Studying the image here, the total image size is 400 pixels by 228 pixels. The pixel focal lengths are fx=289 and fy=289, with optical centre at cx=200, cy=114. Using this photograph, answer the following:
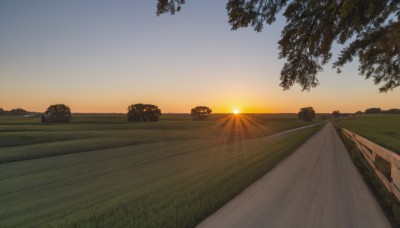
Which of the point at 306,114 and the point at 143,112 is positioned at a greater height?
the point at 143,112

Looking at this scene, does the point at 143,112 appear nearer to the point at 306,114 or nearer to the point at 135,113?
the point at 135,113

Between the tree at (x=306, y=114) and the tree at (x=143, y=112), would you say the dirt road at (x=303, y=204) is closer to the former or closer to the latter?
the tree at (x=143, y=112)

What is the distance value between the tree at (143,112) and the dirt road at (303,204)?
308ft

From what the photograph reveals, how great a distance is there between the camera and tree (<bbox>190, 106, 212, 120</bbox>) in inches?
5681

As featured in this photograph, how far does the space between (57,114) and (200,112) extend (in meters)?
78.7

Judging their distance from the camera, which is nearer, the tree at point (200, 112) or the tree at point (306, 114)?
the tree at point (200, 112)

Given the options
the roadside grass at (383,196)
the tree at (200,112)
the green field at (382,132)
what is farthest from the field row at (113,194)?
the tree at (200,112)

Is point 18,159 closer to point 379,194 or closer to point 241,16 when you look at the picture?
point 241,16

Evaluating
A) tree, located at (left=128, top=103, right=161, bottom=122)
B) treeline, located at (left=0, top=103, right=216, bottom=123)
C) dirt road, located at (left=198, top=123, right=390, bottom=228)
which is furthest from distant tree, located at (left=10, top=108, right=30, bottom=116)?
dirt road, located at (left=198, top=123, right=390, bottom=228)

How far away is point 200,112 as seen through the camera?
14662cm

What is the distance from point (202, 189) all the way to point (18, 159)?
47.7ft

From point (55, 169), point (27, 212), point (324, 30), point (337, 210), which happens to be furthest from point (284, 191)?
point (55, 169)

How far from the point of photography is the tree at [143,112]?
330 ft

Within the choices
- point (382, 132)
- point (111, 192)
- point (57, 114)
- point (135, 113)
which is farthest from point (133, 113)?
point (111, 192)
